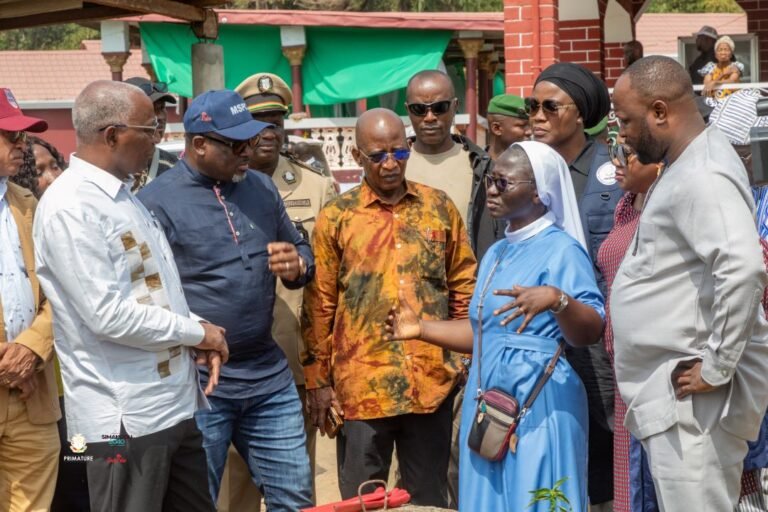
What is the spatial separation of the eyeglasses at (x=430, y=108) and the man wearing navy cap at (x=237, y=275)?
1198 mm

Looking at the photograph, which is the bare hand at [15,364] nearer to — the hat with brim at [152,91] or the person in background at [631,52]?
the hat with brim at [152,91]

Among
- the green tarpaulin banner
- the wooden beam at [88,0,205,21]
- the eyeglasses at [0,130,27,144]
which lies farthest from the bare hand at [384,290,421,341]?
the green tarpaulin banner

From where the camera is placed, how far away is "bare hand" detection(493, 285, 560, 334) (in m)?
3.96

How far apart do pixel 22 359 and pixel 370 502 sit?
165 centimetres

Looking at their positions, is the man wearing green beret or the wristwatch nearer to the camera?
the wristwatch

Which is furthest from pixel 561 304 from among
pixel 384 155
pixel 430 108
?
pixel 430 108

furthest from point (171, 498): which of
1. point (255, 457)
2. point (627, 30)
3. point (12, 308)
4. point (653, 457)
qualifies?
point (627, 30)

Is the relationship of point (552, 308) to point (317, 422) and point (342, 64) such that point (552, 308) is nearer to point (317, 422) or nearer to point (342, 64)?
point (317, 422)

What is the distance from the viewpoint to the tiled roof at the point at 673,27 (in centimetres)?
2572

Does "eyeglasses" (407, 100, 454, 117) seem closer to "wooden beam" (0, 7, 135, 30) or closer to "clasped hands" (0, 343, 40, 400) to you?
"clasped hands" (0, 343, 40, 400)

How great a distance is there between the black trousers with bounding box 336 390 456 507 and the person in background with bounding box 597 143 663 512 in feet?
3.06

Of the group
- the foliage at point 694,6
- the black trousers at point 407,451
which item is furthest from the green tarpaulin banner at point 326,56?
the foliage at point 694,6

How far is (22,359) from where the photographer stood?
4844mm

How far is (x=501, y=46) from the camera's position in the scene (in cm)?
1939
